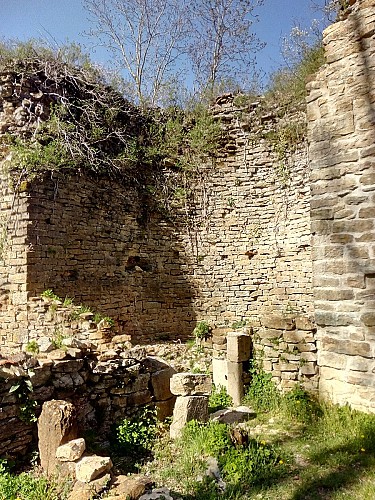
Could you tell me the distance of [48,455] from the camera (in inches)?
157

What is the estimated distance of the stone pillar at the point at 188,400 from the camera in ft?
15.6

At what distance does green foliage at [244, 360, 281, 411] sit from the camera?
17.6ft

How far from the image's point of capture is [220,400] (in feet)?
18.9

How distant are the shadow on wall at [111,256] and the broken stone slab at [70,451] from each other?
4276 mm

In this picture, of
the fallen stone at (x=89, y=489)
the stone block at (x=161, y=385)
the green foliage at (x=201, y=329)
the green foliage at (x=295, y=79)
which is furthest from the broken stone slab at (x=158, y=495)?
the green foliage at (x=295, y=79)

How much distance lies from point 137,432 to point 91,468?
1299 millimetres

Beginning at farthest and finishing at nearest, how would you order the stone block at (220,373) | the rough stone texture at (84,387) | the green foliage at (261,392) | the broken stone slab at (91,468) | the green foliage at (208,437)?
the stone block at (220,373), the green foliage at (261,392), the rough stone texture at (84,387), the green foliage at (208,437), the broken stone slab at (91,468)

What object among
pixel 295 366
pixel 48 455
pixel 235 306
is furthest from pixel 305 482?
pixel 235 306

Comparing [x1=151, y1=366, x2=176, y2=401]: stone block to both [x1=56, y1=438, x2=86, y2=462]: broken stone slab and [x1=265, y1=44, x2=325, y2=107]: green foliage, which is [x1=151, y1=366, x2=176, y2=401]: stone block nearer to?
[x1=56, y1=438, x2=86, y2=462]: broken stone slab

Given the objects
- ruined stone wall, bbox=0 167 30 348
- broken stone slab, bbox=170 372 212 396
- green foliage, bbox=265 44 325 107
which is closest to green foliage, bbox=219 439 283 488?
broken stone slab, bbox=170 372 212 396

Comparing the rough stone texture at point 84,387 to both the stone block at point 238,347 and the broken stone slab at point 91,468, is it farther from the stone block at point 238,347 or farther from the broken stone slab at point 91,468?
the stone block at point 238,347

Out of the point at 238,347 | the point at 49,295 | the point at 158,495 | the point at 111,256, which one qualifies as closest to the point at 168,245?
the point at 111,256

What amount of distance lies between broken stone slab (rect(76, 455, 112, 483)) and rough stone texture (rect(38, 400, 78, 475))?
35 centimetres

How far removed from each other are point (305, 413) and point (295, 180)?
631 centimetres
